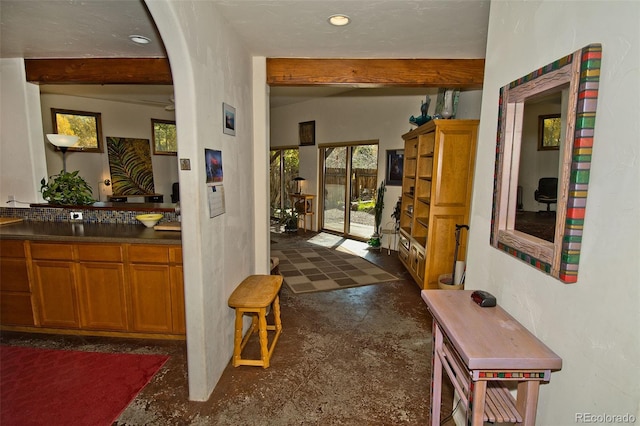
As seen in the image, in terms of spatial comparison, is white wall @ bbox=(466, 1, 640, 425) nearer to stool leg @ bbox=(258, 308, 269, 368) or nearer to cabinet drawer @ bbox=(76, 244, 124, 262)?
stool leg @ bbox=(258, 308, 269, 368)

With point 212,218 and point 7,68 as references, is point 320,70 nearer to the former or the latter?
point 212,218

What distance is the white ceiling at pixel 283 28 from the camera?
196 centimetres

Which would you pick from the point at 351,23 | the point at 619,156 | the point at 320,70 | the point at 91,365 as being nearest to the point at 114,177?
the point at 91,365

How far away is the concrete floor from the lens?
1883mm

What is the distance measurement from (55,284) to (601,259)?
Result: 3513mm

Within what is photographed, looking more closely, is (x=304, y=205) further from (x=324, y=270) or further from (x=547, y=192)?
(x=547, y=192)

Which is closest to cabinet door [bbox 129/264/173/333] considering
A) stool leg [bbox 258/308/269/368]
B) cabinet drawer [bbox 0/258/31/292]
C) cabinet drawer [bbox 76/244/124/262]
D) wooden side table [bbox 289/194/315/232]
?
cabinet drawer [bbox 76/244/124/262]

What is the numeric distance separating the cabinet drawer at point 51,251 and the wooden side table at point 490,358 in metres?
2.76

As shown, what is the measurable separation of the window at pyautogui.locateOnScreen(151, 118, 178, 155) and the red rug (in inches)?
197

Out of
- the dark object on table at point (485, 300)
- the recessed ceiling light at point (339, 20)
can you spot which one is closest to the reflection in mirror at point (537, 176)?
the dark object on table at point (485, 300)

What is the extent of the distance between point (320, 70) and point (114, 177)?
16.9 feet

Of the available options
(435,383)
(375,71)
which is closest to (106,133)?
(375,71)

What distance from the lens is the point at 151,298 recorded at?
8.30 ft

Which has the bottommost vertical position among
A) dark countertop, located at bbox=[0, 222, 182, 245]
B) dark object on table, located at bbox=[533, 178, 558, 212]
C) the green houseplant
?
dark countertop, located at bbox=[0, 222, 182, 245]
